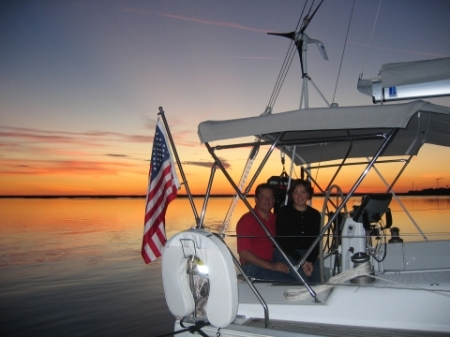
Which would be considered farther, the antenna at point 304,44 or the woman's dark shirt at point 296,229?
the antenna at point 304,44

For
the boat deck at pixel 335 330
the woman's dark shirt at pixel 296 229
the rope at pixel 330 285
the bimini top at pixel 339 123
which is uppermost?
the bimini top at pixel 339 123

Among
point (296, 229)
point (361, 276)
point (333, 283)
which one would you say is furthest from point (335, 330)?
point (296, 229)

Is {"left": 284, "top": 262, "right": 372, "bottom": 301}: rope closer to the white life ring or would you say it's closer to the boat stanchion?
the boat stanchion

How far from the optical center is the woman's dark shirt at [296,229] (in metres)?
4.40

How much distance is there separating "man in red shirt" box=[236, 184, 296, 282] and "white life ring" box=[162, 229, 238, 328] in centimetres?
103

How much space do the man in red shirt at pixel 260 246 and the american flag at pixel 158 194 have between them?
3.15 feet

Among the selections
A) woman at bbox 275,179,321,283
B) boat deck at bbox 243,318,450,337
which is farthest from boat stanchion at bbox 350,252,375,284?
woman at bbox 275,179,321,283

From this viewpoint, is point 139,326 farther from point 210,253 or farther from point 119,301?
point 210,253

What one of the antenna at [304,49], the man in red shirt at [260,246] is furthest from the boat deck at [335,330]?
the antenna at [304,49]

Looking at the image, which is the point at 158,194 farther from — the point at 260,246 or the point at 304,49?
the point at 304,49

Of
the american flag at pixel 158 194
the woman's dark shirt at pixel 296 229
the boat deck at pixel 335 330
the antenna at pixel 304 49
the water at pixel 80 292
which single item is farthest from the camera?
the water at pixel 80 292

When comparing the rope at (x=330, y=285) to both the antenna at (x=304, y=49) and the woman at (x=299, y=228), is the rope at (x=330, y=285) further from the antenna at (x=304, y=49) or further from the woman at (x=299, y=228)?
the antenna at (x=304, y=49)

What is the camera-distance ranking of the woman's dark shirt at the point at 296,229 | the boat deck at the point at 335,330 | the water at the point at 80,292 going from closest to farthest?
the boat deck at the point at 335,330, the woman's dark shirt at the point at 296,229, the water at the point at 80,292

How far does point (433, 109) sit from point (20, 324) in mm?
8356
